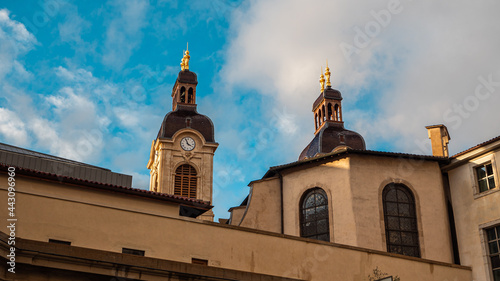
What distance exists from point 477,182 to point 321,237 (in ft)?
24.3

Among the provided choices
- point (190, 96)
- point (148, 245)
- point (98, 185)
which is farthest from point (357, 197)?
point (190, 96)

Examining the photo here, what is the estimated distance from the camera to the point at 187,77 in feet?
207

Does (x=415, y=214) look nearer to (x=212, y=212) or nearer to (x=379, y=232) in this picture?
(x=379, y=232)

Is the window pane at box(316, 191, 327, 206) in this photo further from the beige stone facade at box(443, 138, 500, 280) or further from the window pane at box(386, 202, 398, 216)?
the beige stone facade at box(443, 138, 500, 280)

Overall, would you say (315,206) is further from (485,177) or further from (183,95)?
(183,95)

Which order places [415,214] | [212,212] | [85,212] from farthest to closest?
[212,212], [415,214], [85,212]

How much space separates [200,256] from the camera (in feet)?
76.9

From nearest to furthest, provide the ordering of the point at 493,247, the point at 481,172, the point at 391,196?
the point at 493,247 < the point at 481,172 < the point at 391,196

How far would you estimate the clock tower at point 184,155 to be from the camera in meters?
54.5

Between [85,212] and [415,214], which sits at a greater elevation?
[415,214]

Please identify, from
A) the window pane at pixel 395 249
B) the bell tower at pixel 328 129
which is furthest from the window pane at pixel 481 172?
the bell tower at pixel 328 129

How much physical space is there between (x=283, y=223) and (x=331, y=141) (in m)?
26.6

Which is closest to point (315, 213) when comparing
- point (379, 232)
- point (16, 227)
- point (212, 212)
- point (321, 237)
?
point (321, 237)

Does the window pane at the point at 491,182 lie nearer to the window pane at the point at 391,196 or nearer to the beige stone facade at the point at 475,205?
the beige stone facade at the point at 475,205
